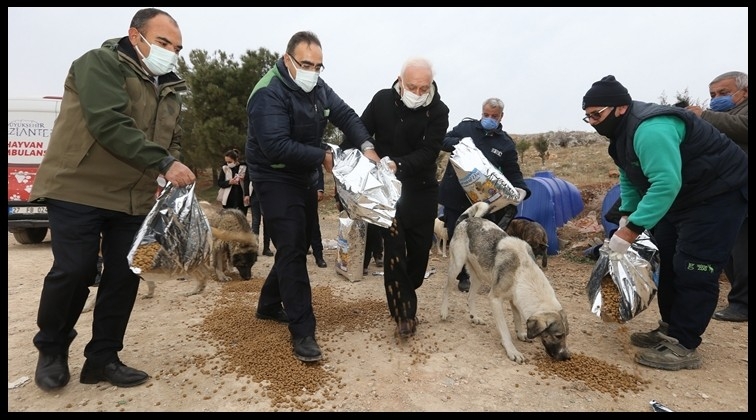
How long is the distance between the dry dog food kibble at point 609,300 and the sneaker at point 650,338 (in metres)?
0.54

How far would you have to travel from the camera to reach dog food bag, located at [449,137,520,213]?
494 cm

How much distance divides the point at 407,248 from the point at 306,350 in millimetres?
1342

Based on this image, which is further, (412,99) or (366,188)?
(412,99)

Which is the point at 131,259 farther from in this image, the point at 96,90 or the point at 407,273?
the point at 407,273

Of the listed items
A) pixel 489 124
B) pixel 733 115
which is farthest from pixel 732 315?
pixel 489 124

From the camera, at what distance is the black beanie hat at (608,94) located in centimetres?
335

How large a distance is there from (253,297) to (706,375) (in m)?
4.33

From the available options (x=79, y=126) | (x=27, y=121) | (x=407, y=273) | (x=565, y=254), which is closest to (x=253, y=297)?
(x=407, y=273)

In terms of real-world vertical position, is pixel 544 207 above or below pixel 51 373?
above

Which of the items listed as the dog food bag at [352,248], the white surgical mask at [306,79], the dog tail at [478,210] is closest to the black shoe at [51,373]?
the white surgical mask at [306,79]

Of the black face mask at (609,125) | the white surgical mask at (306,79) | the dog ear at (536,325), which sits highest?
the white surgical mask at (306,79)

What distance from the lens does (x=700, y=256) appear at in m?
3.34

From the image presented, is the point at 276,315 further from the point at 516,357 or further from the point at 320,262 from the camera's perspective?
the point at 320,262

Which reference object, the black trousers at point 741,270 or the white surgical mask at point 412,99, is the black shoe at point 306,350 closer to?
the white surgical mask at point 412,99
